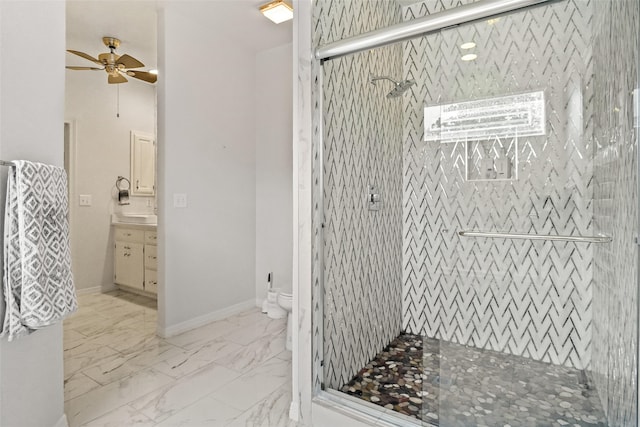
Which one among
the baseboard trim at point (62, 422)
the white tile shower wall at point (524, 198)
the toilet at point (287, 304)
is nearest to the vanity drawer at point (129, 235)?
the toilet at point (287, 304)

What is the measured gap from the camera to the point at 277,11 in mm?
2707

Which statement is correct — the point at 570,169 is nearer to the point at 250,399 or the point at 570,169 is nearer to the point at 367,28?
the point at 367,28

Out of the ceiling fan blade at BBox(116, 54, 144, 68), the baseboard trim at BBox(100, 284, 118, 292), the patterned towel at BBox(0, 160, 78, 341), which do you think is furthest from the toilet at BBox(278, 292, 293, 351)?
the baseboard trim at BBox(100, 284, 118, 292)

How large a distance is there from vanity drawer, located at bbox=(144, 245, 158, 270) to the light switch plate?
3.32ft

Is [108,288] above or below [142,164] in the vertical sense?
below

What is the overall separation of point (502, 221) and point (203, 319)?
8.02ft

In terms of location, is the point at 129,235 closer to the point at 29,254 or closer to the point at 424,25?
the point at 29,254

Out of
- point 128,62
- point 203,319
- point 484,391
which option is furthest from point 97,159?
point 484,391

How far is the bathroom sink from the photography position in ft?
12.5

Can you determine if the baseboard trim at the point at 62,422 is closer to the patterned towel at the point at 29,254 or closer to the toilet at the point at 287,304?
the patterned towel at the point at 29,254

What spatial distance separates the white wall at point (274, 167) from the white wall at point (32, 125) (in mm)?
2028

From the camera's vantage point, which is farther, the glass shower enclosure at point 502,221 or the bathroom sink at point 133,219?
the bathroom sink at point 133,219

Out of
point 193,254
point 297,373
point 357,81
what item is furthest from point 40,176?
point 193,254

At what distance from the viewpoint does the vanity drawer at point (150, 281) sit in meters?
3.69
